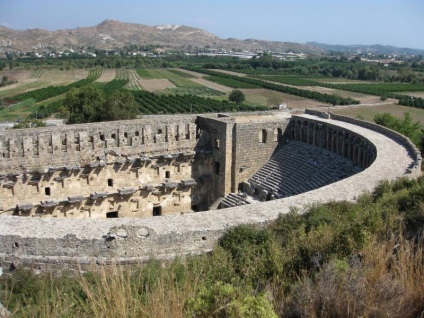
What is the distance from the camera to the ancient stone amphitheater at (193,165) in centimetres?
1752

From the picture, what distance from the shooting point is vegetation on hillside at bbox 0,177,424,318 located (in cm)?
469

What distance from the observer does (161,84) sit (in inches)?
3356

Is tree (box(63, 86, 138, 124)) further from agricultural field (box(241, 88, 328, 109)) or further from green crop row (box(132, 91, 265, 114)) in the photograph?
agricultural field (box(241, 88, 328, 109))

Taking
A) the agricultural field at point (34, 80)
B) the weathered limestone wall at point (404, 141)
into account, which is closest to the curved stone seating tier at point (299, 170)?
the weathered limestone wall at point (404, 141)

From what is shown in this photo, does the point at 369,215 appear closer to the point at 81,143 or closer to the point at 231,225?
the point at 231,225

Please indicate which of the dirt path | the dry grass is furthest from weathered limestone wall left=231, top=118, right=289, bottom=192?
the dirt path

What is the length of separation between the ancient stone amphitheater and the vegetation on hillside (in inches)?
79.3

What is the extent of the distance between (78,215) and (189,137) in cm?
657

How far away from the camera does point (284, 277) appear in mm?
7734

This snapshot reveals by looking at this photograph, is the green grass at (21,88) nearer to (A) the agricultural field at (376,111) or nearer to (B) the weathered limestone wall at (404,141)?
(A) the agricultural field at (376,111)

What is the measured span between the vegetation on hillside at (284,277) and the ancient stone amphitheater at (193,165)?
201 cm

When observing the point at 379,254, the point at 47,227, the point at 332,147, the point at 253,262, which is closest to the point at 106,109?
the point at 332,147

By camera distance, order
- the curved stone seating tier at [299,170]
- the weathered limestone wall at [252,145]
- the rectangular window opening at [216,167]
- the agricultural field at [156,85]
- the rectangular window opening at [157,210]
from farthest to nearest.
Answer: the agricultural field at [156,85] → the rectangular window opening at [216,167] → the weathered limestone wall at [252,145] → the rectangular window opening at [157,210] → the curved stone seating tier at [299,170]

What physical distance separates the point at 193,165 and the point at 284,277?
14770 millimetres
